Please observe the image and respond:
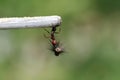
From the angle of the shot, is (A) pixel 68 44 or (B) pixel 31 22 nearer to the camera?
(B) pixel 31 22

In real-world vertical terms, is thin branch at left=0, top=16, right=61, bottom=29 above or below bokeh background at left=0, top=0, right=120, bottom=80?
above

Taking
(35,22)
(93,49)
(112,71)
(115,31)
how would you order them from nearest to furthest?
(35,22), (112,71), (93,49), (115,31)

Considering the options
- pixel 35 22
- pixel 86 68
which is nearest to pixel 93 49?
pixel 86 68

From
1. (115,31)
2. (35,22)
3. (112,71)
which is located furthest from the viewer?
(115,31)

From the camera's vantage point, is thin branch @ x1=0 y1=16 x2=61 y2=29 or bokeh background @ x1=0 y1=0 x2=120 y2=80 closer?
thin branch @ x1=0 y1=16 x2=61 y2=29

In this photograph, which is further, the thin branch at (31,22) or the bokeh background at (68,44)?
the bokeh background at (68,44)

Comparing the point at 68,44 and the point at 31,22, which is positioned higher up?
the point at 31,22

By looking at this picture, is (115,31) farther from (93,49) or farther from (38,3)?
(38,3)

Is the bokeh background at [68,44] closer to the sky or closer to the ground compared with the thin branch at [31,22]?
closer to the ground
